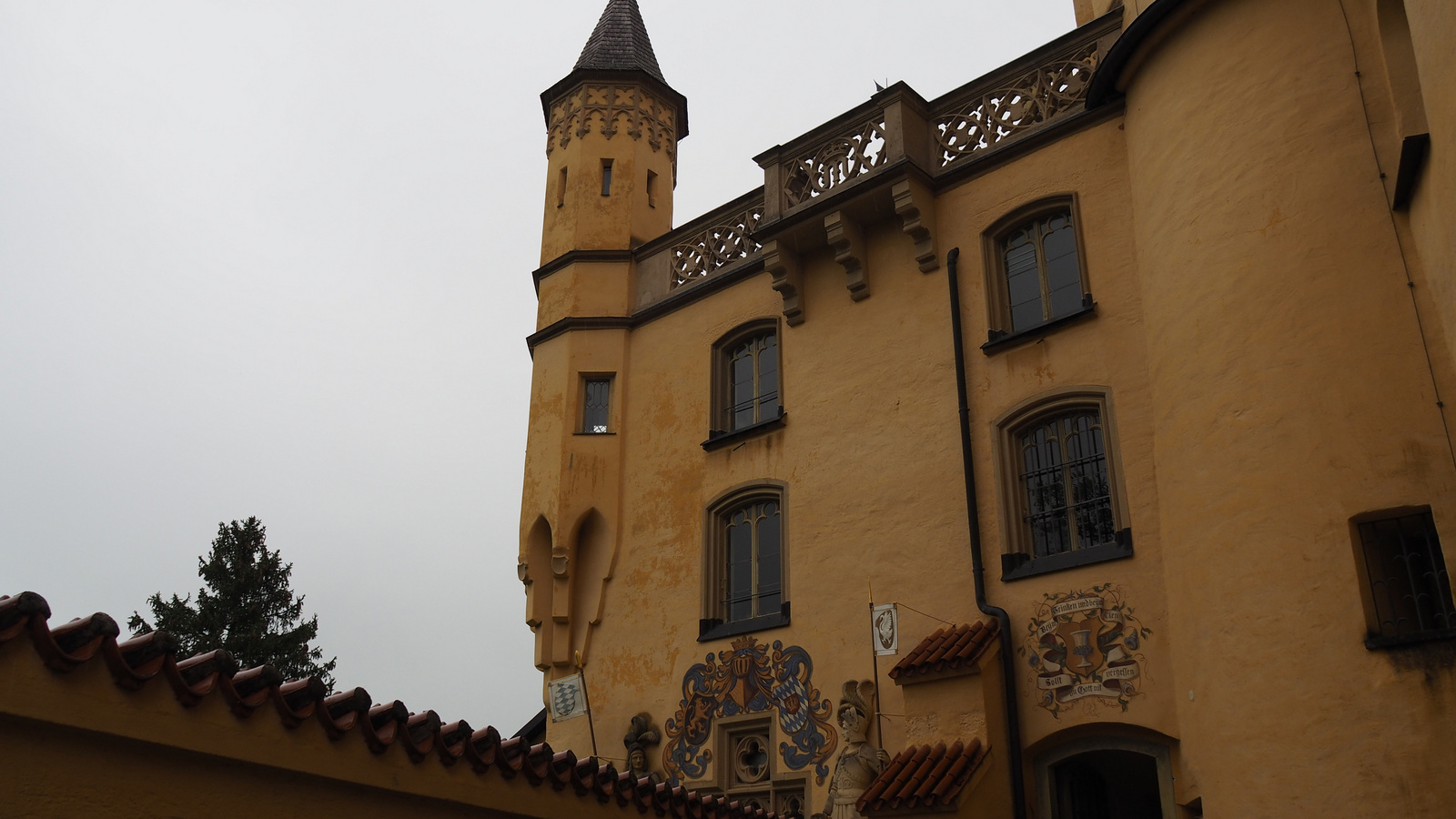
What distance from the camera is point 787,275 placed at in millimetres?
14648

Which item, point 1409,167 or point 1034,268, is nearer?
point 1409,167

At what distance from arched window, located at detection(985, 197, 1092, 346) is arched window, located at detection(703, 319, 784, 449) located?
310cm

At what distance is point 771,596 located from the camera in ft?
45.5

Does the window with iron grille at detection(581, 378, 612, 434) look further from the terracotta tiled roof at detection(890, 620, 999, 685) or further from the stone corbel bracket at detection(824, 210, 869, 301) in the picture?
the terracotta tiled roof at detection(890, 620, 999, 685)

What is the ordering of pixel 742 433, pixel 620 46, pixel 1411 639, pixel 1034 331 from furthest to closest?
pixel 620 46, pixel 742 433, pixel 1034 331, pixel 1411 639

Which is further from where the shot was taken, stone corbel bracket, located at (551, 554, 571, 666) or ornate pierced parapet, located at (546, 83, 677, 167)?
ornate pierced parapet, located at (546, 83, 677, 167)

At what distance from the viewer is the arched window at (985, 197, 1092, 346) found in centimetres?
1259

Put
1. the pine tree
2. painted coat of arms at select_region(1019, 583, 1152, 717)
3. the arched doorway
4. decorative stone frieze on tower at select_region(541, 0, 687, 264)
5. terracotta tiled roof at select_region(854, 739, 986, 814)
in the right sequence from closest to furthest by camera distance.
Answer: terracotta tiled roof at select_region(854, 739, 986, 814) → the arched doorway → painted coat of arms at select_region(1019, 583, 1152, 717) → decorative stone frieze on tower at select_region(541, 0, 687, 264) → the pine tree

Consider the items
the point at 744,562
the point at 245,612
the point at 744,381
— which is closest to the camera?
the point at 744,562

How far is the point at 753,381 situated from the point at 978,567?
466cm

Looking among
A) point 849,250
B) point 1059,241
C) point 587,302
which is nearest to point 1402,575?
point 1059,241

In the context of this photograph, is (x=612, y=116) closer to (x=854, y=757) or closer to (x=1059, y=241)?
(x=1059, y=241)

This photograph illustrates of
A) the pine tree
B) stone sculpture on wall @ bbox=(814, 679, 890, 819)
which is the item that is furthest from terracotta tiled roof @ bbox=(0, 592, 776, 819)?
the pine tree

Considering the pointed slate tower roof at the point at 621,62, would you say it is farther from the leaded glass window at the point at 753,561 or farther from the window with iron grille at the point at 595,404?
the leaded glass window at the point at 753,561
